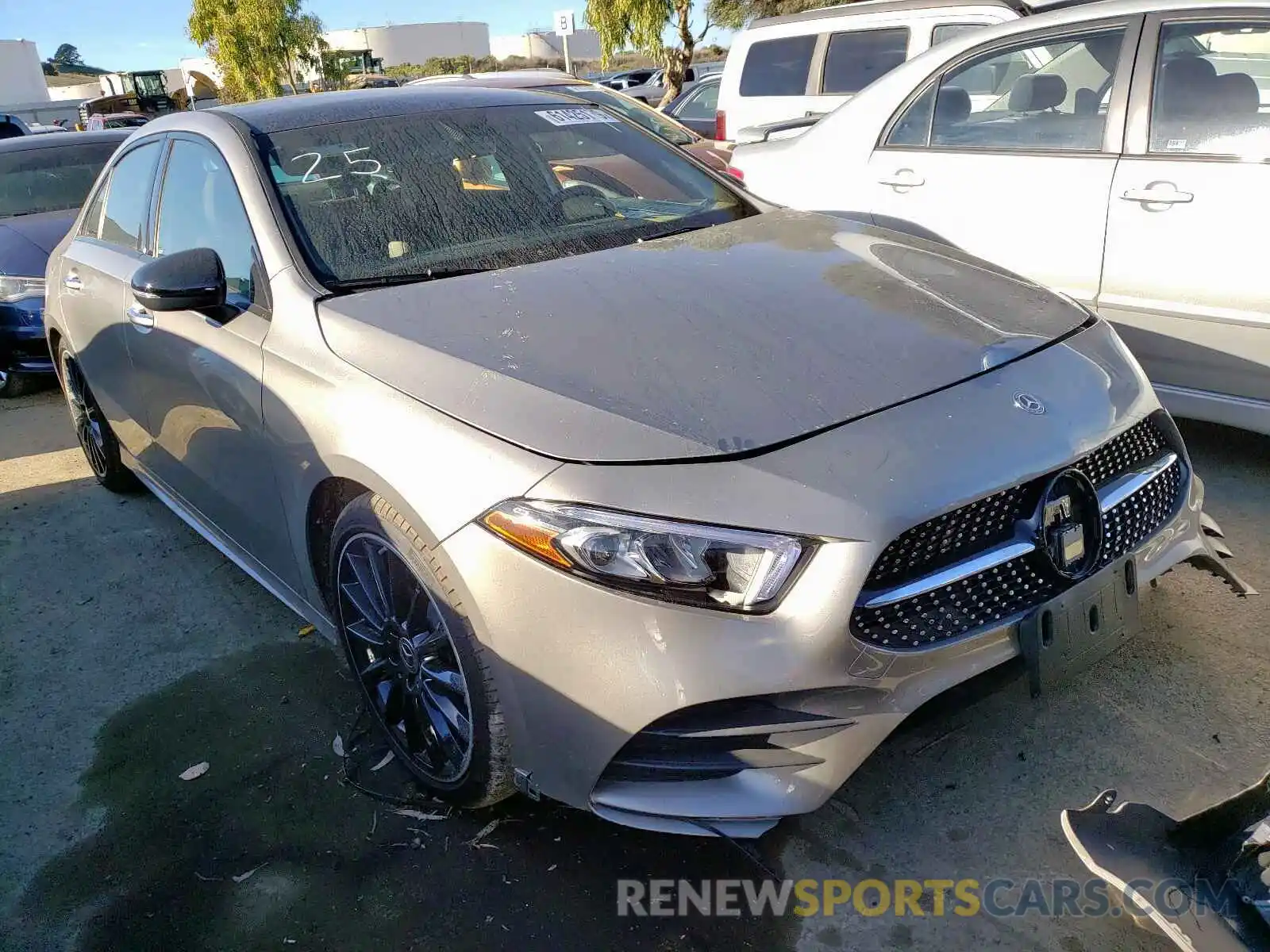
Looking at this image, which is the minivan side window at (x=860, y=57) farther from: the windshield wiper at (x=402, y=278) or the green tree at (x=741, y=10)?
the green tree at (x=741, y=10)

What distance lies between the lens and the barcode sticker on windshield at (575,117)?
3408 mm

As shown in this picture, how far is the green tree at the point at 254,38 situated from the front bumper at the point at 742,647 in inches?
1378

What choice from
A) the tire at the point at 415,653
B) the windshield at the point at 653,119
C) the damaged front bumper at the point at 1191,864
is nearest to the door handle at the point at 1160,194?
the damaged front bumper at the point at 1191,864

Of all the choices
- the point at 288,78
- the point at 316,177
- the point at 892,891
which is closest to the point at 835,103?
the point at 316,177

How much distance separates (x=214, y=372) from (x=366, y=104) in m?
1.04

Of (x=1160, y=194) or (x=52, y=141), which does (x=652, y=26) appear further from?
(x=1160, y=194)

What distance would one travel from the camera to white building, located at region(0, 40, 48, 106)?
210 ft

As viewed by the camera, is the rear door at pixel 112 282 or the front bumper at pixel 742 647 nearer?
the front bumper at pixel 742 647

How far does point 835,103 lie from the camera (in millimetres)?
7973

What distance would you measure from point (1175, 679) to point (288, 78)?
38.1 m

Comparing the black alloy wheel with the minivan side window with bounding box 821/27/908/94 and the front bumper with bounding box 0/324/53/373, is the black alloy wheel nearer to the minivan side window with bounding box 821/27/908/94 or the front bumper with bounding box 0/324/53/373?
the front bumper with bounding box 0/324/53/373

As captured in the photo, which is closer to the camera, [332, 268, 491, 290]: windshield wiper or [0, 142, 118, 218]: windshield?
[332, 268, 491, 290]: windshield wiper

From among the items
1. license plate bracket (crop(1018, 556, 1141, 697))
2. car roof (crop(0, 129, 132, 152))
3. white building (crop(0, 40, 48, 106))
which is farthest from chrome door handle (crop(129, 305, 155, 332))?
white building (crop(0, 40, 48, 106))
